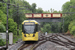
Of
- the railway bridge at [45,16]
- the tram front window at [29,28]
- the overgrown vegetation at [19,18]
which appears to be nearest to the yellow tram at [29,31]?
the tram front window at [29,28]

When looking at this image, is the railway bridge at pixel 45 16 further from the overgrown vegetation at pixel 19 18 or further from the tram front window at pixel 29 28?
the tram front window at pixel 29 28

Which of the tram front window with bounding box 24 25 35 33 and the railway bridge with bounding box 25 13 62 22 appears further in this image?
the railway bridge with bounding box 25 13 62 22

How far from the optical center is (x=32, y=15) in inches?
2194

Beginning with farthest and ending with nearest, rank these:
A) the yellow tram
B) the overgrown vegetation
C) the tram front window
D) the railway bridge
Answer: the railway bridge < the overgrown vegetation < the tram front window < the yellow tram

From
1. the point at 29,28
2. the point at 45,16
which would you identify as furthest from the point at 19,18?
the point at 29,28

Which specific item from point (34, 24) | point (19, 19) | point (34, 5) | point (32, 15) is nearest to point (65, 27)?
point (32, 15)

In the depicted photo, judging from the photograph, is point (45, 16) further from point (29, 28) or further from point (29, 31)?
point (29, 31)

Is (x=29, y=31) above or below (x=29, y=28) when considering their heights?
below

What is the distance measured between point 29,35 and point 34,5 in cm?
7074

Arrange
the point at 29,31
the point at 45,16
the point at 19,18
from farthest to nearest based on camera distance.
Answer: the point at 45,16 < the point at 19,18 < the point at 29,31

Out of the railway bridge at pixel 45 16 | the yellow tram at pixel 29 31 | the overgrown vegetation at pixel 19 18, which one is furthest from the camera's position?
the railway bridge at pixel 45 16

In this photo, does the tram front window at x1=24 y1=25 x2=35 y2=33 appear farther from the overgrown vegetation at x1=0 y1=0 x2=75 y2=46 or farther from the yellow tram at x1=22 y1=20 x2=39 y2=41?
the overgrown vegetation at x1=0 y1=0 x2=75 y2=46

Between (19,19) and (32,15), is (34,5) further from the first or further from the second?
(19,19)

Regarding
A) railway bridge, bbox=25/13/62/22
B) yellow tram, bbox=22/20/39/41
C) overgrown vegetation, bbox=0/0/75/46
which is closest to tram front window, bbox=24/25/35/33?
yellow tram, bbox=22/20/39/41
